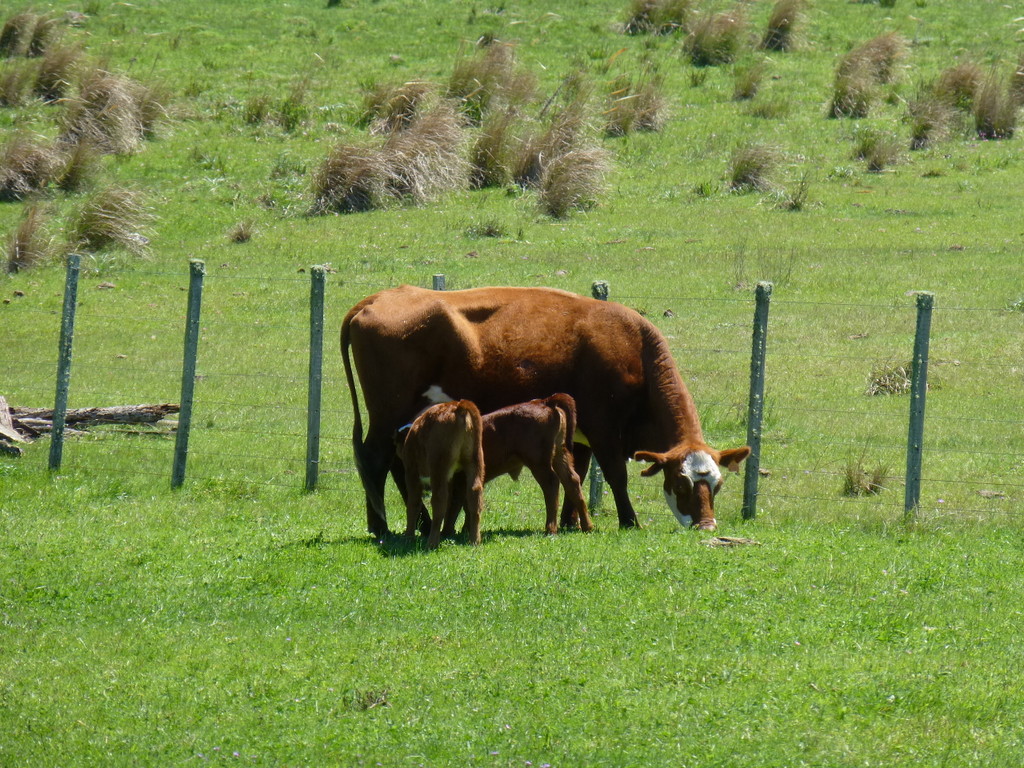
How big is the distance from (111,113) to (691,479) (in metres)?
18.9

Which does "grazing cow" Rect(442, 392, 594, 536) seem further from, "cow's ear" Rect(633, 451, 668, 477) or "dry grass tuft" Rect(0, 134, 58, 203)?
"dry grass tuft" Rect(0, 134, 58, 203)

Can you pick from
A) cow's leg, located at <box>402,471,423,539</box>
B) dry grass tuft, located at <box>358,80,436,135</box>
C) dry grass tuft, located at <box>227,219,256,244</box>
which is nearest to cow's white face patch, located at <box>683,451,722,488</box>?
cow's leg, located at <box>402,471,423,539</box>

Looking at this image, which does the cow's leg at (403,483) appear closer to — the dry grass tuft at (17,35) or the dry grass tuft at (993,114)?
the dry grass tuft at (993,114)

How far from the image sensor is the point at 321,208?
2388 cm

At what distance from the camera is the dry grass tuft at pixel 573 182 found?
23.1m

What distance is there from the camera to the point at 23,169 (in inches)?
973

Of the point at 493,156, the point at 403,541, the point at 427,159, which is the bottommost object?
the point at 403,541

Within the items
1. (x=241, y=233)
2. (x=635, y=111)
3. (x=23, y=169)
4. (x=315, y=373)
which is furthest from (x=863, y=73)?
(x=315, y=373)

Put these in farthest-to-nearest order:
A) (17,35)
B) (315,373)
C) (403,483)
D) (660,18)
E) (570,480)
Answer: (660,18) → (17,35) → (315,373) → (403,483) → (570,480)

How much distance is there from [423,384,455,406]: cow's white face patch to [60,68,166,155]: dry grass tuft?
16688 mm

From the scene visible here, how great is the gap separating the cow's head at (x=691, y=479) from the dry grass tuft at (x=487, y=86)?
16633mm

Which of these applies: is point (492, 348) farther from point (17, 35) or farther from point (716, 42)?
point (17, 35)

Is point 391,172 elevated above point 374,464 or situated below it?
above

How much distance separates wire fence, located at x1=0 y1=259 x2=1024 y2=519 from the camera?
44.7 feet
